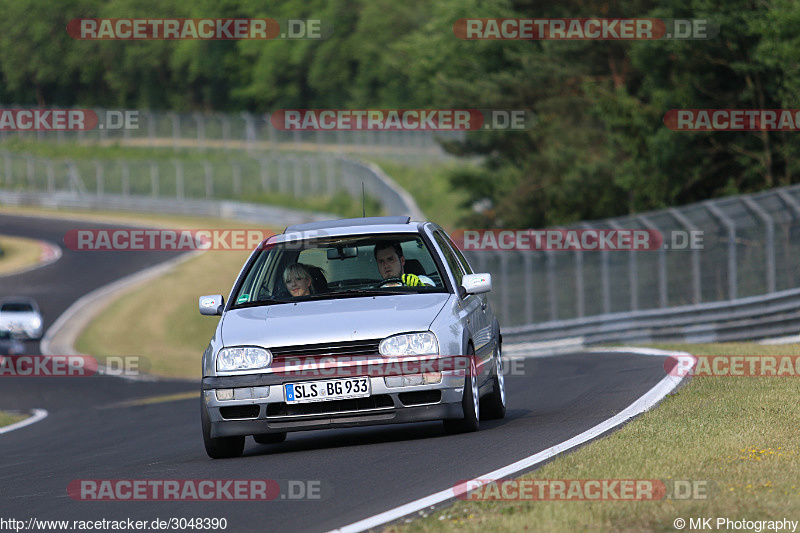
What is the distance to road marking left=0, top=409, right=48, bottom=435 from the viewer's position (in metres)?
17.7

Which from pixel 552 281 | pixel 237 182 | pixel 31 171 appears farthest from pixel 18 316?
pixel 31 171


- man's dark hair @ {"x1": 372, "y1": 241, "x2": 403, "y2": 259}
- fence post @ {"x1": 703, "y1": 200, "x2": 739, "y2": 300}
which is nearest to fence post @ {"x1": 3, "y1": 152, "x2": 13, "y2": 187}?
fence post @ {"x1": 703, "y1": 200, "x2": 739, "y2": 300}

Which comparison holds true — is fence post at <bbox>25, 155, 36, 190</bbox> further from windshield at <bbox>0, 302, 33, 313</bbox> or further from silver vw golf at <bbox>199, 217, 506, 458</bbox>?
silver vw golf at <bbox>199, 217, 506, 458</bbox>

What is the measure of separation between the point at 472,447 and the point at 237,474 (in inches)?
60.9

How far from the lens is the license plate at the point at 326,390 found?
9.17m

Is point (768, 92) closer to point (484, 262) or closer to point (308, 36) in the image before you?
point (484, 262)

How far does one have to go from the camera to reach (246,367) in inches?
365

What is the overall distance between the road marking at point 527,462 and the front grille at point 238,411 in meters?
2.11

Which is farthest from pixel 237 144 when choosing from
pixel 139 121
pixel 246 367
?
pixel 246 367

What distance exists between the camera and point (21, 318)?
36719 millimetres

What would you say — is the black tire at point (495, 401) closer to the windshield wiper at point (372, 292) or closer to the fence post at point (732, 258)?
the windshield wiper at point (372, 292)

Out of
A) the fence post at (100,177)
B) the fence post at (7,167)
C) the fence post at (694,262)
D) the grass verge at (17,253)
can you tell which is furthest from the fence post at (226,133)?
the fence post at (694,262)

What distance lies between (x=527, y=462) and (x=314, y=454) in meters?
2.09

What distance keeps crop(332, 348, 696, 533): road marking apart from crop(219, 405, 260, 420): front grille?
2108mm
